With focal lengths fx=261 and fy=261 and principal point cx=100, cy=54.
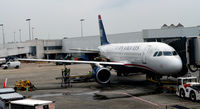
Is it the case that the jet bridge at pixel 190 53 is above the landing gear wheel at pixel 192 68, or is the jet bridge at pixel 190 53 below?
above

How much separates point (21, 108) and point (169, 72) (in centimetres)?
1389

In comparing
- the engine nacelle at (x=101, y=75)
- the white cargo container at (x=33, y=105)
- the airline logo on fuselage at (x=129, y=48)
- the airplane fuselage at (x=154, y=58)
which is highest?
the airline logo on fuselage at (x=129, y=48)

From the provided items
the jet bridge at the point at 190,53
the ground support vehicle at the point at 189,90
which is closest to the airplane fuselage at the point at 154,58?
the jet bridge at the point at 190,53

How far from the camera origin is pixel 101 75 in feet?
87.0

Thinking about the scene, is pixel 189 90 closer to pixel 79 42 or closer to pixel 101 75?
pixel 101 75

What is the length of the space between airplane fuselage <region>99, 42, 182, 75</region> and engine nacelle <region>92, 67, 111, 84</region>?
2.87 m

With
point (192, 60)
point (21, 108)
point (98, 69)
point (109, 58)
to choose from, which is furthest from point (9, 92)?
point (109, 58)

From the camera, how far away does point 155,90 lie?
23.9m

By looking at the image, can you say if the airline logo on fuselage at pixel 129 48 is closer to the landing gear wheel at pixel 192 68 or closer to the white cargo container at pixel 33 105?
the landing gear wheel at pixel 192 68

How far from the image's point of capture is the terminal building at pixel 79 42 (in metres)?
54.7

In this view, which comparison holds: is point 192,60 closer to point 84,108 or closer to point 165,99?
point 165,99

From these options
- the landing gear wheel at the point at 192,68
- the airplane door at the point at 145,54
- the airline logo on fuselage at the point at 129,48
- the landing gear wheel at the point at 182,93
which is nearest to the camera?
the landing gear wheel at the point at 182,93

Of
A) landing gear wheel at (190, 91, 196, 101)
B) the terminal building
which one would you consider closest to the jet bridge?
landing gear wheel at (190, 91, 196, 101)

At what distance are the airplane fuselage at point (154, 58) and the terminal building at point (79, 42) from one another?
88.9 feet
